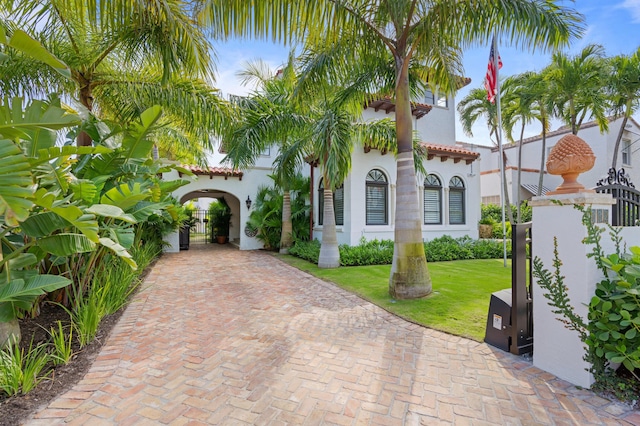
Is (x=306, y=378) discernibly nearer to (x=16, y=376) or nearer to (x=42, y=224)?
(x=16, y=376)

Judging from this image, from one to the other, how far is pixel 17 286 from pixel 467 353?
18.9ft

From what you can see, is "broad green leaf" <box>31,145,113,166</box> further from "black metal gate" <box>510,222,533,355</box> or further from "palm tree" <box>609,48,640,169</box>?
"palm tree" <box>609,48,640,169</box>

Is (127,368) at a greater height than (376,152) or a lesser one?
lesser

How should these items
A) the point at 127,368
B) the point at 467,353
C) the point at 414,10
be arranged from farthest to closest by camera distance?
1. the point at 414,10
2. the point at 467,353
3. the point at 127,368

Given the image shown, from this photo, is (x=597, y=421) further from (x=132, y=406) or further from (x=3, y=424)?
(x=3, y=424)

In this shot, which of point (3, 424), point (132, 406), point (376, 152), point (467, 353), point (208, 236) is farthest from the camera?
point (208, 236)

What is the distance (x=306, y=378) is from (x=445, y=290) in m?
5.24

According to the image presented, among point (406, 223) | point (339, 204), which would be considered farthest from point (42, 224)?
point (339, 204)

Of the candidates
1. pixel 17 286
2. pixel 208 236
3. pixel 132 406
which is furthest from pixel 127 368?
pixel 208 236

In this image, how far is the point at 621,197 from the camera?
13.8ft

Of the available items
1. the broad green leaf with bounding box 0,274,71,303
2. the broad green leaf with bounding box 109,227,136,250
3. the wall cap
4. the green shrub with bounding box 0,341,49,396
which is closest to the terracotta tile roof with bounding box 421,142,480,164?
the wall cap

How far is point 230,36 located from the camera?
5.29 meters

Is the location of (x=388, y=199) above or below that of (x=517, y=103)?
below

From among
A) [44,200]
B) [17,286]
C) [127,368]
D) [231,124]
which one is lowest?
[127,368]
